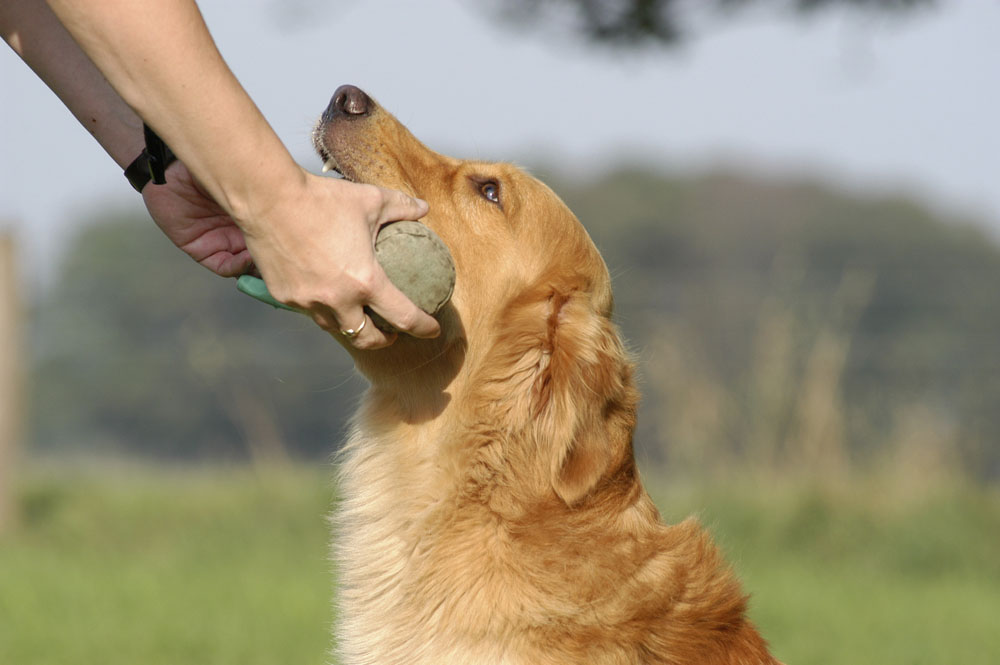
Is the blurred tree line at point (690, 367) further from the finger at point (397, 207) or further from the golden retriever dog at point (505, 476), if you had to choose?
the finger at point (397, 207)

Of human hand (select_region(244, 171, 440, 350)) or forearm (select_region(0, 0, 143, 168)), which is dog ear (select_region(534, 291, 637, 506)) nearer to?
human hand (select_region(244, 171, 440, 350))

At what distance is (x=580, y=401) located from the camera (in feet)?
10.9

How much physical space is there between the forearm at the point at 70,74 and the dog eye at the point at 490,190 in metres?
1.06

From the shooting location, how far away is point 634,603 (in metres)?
3.16

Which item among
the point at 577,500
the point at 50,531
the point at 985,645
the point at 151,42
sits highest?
the point at 151,42

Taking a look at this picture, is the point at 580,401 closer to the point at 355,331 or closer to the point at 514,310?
the point at 514,310

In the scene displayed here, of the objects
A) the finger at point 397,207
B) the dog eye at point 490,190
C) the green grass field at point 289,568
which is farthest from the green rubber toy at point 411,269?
the green grass field at point 289,568

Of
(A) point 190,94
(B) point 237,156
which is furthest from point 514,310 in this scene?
(A) point 190,94

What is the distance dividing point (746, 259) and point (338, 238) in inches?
1157

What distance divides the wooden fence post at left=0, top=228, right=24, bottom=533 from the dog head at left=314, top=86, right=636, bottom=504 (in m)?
7.24

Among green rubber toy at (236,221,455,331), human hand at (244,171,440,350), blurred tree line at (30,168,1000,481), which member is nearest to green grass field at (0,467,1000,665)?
blurred tree line at (30,168,1000,481)

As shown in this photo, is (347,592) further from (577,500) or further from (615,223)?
(615,223)

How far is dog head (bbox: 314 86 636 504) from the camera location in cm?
333

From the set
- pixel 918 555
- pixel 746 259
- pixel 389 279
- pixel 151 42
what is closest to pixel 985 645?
pixel 918 555
